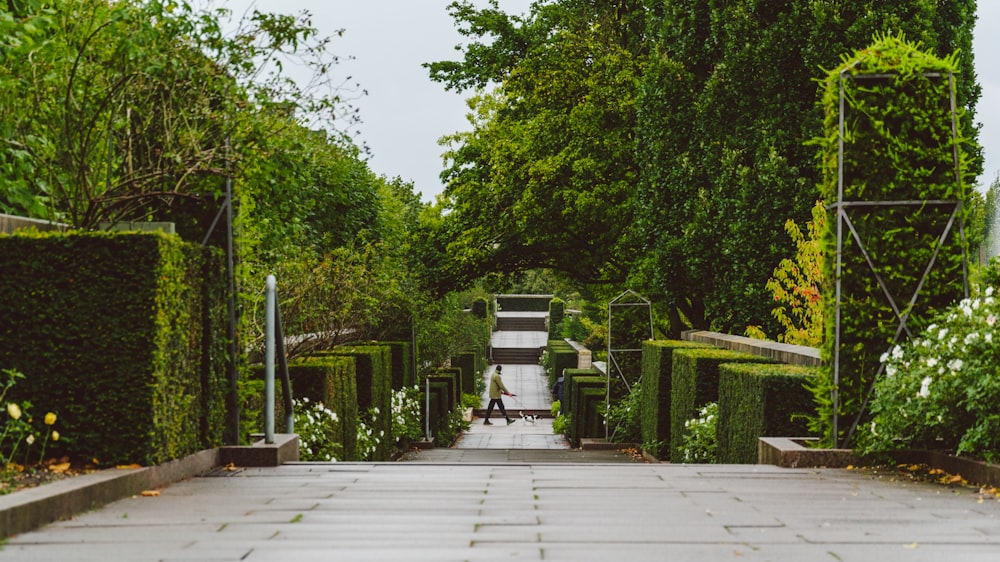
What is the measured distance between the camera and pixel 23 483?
19.1ft

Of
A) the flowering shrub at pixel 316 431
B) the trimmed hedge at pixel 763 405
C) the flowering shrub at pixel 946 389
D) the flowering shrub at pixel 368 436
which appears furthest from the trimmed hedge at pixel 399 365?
the flowering shrub at pixel 946 389

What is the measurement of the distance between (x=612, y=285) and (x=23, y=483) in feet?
77.6

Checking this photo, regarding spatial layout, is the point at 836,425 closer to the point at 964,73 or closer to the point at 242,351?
the point at 242,351

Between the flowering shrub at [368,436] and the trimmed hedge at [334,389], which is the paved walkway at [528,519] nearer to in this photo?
the trimmed hedge at [334,389]

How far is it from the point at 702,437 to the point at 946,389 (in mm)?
5394

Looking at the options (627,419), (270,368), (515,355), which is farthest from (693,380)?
(515,355)

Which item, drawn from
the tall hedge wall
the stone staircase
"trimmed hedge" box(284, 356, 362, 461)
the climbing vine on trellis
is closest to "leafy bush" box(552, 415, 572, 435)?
"trimmed hedge" box(284, 356, 362, 461)

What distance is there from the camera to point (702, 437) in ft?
41.5

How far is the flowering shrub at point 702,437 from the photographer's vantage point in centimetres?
1245

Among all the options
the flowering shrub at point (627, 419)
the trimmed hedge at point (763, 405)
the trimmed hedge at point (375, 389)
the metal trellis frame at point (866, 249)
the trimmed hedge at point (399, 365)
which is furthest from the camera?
the trimmed hedge at point (399, 365)

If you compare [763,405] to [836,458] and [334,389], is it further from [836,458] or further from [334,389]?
[334,389]

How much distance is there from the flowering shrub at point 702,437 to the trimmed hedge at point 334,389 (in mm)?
4119

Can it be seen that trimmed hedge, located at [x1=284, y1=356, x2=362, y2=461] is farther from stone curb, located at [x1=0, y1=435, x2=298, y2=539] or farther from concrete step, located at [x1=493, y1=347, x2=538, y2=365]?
concrete step, located at [x1=493, y1=347, x2=538, y2=365]

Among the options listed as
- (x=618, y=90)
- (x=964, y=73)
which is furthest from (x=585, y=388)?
(x=964, y=73)
